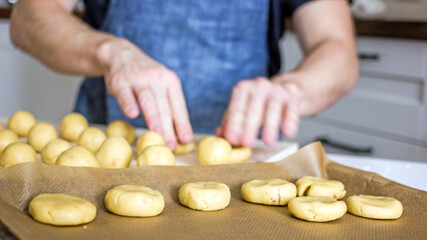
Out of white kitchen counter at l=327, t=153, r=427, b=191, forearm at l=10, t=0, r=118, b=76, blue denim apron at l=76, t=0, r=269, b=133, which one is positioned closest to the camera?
white kitchen counter at l=327, t=153, r=427, b=191

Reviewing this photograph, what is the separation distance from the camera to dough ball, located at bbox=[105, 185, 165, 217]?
0.55m

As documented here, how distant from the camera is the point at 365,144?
1853 millimetres

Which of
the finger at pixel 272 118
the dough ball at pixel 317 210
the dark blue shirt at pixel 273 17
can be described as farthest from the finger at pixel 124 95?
the dark blue shirt at pixel 273 17

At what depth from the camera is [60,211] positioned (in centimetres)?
50

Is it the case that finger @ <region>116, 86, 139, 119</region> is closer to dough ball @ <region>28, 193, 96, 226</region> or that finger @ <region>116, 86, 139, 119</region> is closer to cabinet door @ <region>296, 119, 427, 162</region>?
dough ball @ <region>28, 193, 96, 226</region>

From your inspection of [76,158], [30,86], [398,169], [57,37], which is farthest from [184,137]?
[30,86]

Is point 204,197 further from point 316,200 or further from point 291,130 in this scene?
point 291,130

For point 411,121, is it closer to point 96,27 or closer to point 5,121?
point 96,27

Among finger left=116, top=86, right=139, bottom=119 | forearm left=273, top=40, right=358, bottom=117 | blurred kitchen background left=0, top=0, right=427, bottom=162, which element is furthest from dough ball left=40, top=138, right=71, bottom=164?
blurred kitchen background left=0, top=0, right=427, bottom=162

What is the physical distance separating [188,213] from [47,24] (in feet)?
2.34

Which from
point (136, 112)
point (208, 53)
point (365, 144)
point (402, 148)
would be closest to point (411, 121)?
point (402, 148)

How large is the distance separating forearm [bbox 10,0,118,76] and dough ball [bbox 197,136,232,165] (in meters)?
0.29

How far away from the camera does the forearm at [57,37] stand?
1013mm

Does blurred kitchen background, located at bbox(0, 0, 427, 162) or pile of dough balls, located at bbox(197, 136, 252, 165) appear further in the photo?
blurred kitchen background, located at bbox(0, 0, 427, 162)
